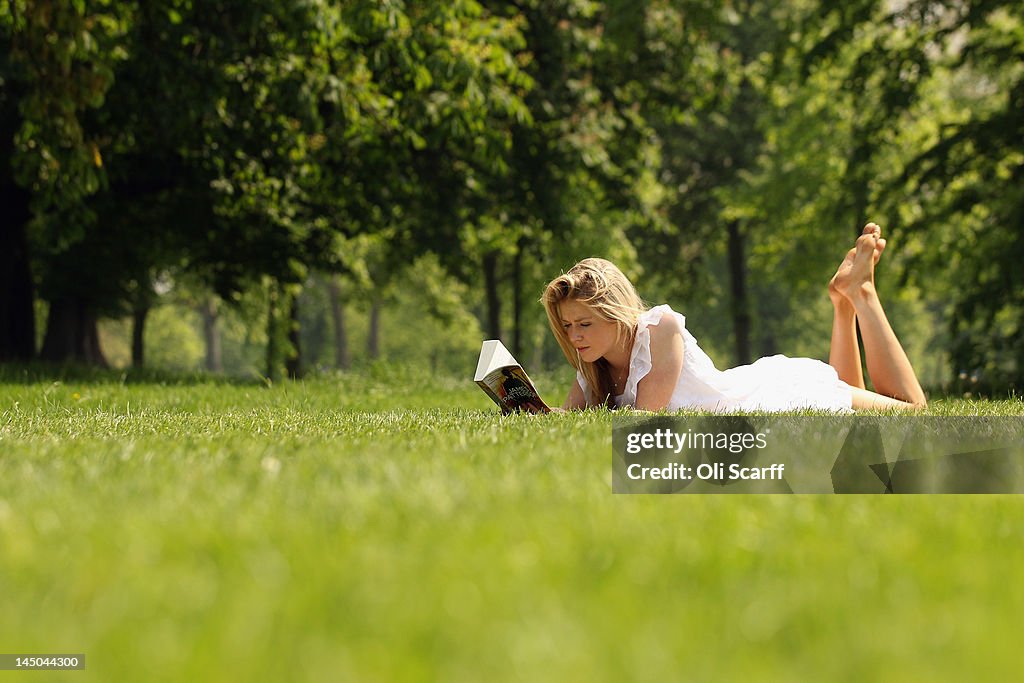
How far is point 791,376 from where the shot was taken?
7.50 meters

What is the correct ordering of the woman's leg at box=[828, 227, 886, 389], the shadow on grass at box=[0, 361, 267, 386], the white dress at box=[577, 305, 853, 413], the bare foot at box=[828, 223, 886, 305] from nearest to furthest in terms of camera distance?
1. the white dress at box=[577, 305, 853, 413]
2. the bare foot at box=[828, 223, 886, 305]
3. the woman's leg at box=[828, 227, 886, 389]
4. the shadow on grass at box=[0, 361, 267, 386]

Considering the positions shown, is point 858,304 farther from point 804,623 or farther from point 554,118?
point 554,118

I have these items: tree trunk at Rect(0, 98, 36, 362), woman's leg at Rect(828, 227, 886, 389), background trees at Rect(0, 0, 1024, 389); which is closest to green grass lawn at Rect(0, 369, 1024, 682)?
woman's leg at Rect(828, 227, 886, 389)

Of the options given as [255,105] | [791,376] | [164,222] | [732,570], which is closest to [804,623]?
[732,570]

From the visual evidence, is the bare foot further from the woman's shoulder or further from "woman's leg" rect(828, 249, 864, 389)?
the woman's shoulder

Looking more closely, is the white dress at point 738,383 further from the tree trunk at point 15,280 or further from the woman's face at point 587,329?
the tree trunk at point 15,280

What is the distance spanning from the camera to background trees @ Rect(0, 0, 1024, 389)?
11.8m

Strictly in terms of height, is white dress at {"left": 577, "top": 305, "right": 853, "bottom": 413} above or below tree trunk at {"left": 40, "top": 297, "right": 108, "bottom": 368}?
below

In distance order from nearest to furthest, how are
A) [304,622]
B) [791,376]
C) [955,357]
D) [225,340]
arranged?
[304,622] → [791,376] → [955,357] → [225,340]

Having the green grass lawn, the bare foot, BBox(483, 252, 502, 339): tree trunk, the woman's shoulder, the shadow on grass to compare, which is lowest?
the green grass lawn

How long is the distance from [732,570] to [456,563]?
638 mm

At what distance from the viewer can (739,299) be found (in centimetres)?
3139

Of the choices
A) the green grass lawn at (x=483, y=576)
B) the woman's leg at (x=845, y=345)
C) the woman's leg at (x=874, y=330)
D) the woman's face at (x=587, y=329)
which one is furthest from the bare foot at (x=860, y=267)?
the green grass lawn at (x=483, y=576)

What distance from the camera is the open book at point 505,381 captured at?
6223mm
